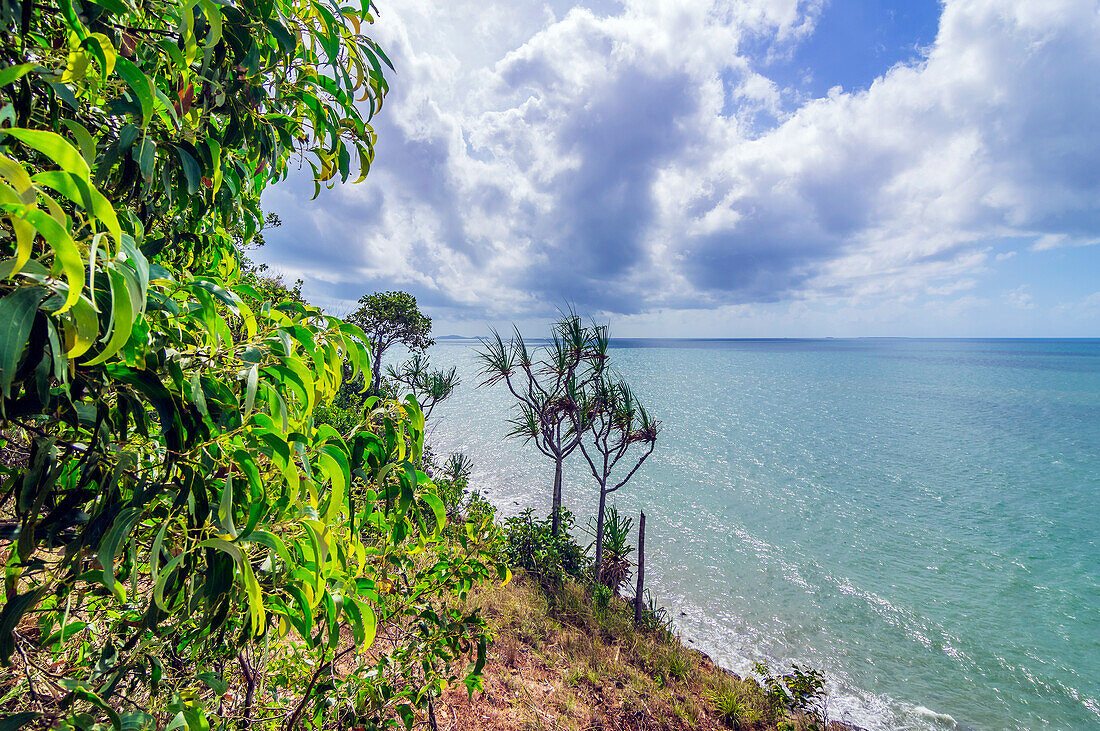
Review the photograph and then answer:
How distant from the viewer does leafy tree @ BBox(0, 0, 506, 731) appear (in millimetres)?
609

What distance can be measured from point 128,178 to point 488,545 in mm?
2256

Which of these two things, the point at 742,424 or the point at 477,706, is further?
the point at 742,424

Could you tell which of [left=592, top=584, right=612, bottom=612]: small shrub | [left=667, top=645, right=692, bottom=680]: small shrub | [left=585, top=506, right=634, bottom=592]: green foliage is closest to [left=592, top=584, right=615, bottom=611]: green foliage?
[left=592, top=584, right=612, bottom=612]: small shrub

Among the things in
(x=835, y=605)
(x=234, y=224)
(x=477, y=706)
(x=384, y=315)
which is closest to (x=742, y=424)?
(x=835, y=605)

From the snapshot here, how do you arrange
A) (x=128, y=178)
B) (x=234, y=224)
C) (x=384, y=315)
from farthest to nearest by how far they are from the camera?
(x=384, y=315) → (x=234, y=224) → (x=128, y=178)

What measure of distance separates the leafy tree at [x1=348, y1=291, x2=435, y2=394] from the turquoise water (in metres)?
8.16

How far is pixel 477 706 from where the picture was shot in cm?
426

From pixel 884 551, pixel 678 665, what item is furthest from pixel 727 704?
pixel 884 551

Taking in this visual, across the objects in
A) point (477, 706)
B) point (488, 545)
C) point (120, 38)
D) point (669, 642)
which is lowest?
point (669, 642)

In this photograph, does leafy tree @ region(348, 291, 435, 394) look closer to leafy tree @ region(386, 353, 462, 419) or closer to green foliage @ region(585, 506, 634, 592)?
leafy tree @ region(386, 353, 462, 419)

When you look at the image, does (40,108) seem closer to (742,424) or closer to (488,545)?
(488,545)

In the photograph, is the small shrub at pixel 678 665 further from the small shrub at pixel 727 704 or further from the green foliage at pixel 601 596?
the green foliage at pixel 601 596

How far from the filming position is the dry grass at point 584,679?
445 centimetres

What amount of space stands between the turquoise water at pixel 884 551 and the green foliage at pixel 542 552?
386 cm
